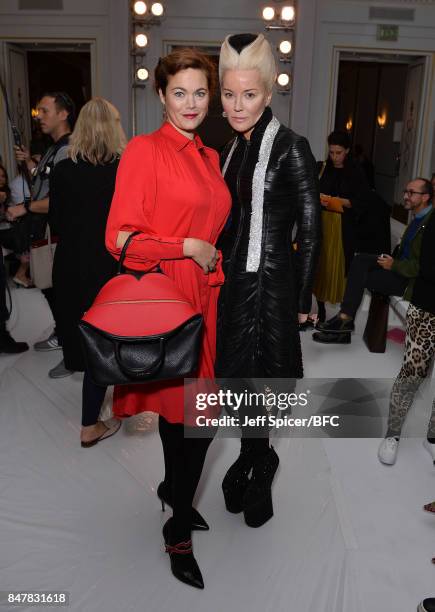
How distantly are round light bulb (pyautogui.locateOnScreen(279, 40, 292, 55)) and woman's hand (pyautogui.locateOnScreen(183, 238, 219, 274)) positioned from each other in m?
6.26

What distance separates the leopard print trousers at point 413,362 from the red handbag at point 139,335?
1433mm

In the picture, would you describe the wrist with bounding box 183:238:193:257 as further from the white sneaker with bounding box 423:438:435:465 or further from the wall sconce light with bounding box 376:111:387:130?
the wall sconce light with bounding box 376:111:387:130

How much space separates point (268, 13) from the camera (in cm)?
714

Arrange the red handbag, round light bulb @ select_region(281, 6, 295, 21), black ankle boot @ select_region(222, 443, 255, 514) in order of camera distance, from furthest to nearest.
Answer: round light bulb @ select_region(281, 6, 295, 21) < black ankle boot @ select_region(222, 443, 255, 514) < the red handbag

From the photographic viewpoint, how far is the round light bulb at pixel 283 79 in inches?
291

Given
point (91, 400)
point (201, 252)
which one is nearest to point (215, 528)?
point (91, 400)

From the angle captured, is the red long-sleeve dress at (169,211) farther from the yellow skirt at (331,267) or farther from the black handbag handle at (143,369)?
the yellow skirt at (331,267)

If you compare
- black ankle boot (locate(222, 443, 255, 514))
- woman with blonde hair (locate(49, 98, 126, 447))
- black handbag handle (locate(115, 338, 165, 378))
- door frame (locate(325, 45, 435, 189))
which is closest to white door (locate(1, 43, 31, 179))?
door frame (locate(325, 45, 435, 189))

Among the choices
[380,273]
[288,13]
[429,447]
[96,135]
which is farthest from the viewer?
[288,13]

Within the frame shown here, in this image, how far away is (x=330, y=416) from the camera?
3326mm

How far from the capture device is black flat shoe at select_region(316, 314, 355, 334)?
4375 mm

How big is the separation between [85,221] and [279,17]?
18.6 feet

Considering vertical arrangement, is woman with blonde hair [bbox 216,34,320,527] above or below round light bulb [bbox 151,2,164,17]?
below

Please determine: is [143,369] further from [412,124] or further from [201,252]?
[412,124]
